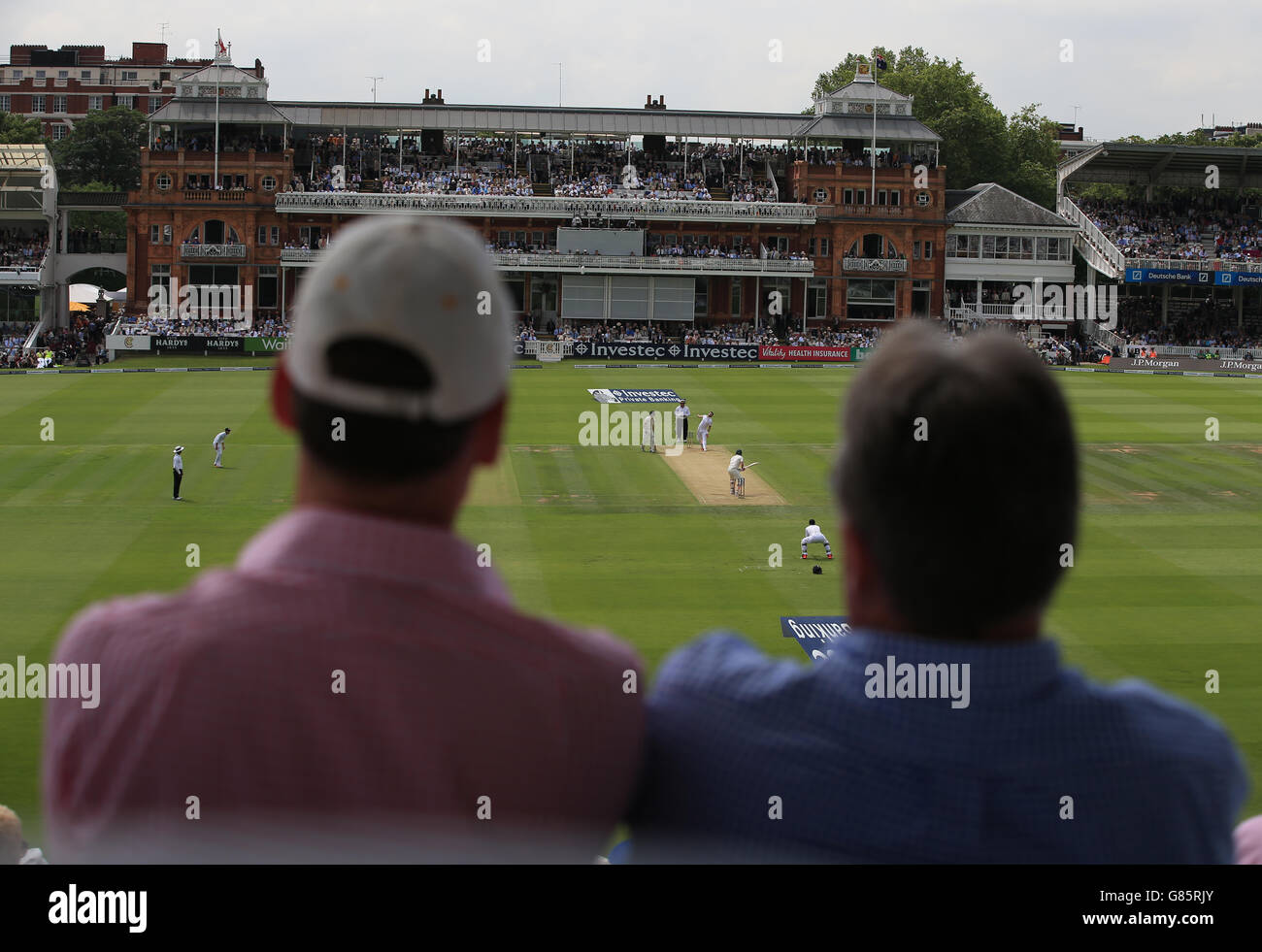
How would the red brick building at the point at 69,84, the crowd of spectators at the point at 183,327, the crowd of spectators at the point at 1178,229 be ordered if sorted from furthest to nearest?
the red brick building at the point at 69,84 < the crowd of spectators at the point at 1178,229 < the crowd of spectators at the point at 183,327

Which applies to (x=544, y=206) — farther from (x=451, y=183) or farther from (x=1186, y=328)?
(x=1186, y=328)

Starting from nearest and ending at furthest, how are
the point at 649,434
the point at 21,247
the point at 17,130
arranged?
1. the point at 649,434
2. the point at 21,247
3. the point at 17,130

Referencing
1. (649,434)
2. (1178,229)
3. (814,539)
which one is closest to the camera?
(814,539)

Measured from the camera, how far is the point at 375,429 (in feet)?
6.92

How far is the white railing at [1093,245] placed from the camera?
7856 centimetres

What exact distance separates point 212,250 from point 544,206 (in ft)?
56.2

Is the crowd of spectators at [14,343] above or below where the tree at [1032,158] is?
below

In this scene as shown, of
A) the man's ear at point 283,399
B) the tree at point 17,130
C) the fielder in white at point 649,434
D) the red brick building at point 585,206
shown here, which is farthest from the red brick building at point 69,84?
the man's ear at point 283,399

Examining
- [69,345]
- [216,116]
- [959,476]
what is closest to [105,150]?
[216,116]

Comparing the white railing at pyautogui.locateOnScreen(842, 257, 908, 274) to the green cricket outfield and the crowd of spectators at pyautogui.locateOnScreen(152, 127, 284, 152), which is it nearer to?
the green cricket outfield

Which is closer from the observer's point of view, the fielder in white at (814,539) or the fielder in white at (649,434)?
the fielder in white at (814,539)

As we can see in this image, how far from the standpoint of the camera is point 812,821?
91.1 inches

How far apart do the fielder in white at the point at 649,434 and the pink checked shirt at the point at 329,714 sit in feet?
122

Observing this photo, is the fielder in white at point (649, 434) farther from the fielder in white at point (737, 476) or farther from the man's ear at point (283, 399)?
the man's ear at point (283, 399)
